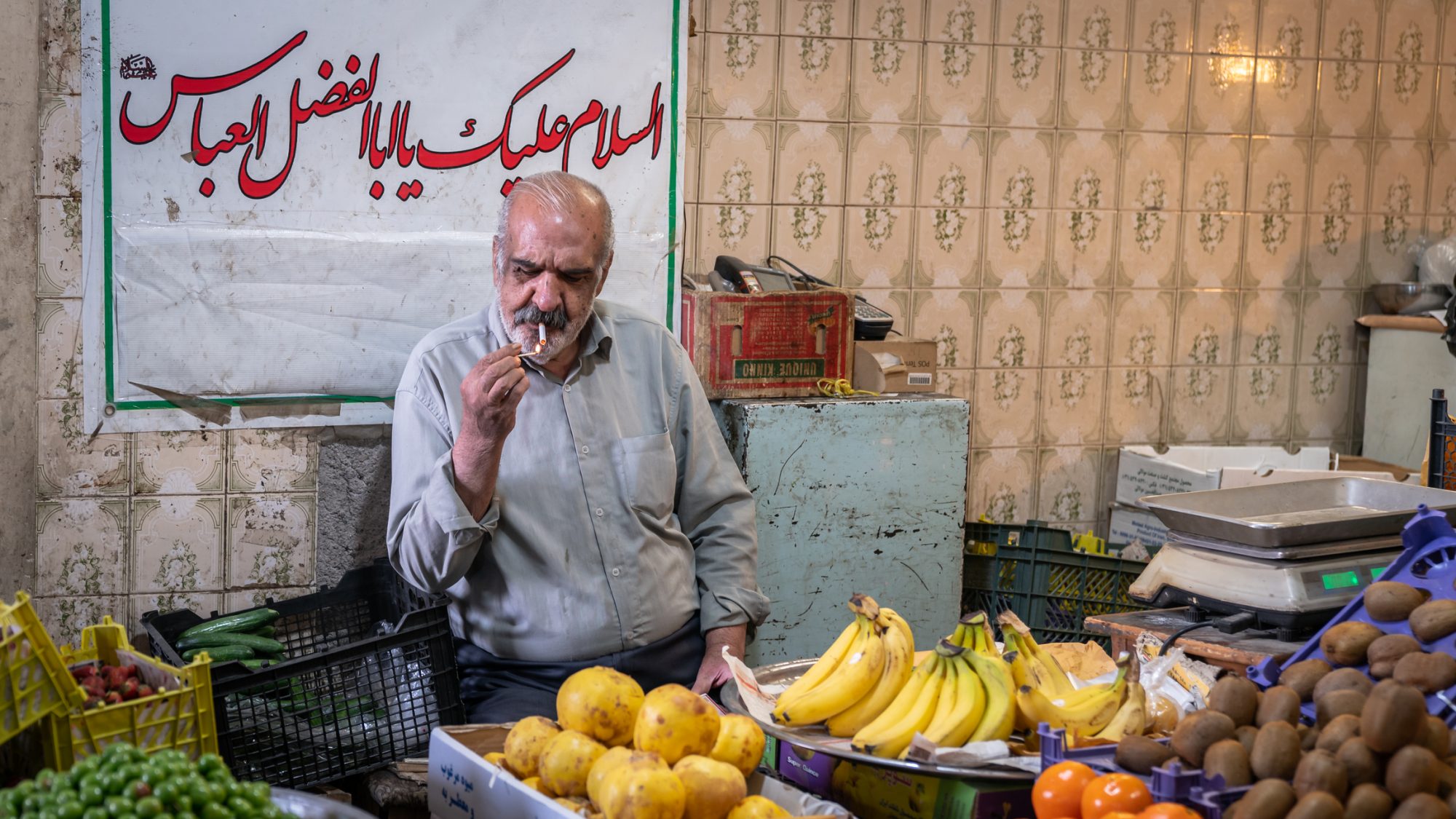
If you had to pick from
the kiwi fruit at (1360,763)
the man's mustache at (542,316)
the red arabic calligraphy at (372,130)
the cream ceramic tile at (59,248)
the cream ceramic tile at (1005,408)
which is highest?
the red arabic calligraphy at (372,130)

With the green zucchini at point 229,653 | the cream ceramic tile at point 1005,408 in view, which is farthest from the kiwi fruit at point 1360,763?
the cream ceramic tile at point 1005,408

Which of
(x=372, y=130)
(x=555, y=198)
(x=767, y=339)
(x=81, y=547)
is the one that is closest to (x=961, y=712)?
(x=555, y=198)

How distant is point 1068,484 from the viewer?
460 centimetres

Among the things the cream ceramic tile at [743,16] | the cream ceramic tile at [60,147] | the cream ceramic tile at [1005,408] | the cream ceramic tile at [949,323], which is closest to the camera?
the cream ceramic tile at [60,147]

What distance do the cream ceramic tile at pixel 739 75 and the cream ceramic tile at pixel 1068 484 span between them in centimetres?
164

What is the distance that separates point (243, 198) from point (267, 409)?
55cm

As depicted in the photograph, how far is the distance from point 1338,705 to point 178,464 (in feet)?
9.04

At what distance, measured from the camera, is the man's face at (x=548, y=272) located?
8.86 ft

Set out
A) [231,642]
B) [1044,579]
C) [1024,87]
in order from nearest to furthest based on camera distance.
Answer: [231,642]
[1044,579]
[1024,87]

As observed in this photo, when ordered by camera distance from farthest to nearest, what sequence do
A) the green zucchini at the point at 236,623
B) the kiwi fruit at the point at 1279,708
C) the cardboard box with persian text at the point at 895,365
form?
the cardboard box with persian text at the point at 895,365 < the green zucchini at the point at 236,623 < the kiwi fruit at the point at 1279,708

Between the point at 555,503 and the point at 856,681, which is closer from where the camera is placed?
the point at 856,681

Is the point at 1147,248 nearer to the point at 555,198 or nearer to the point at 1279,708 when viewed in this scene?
the point at 555,198

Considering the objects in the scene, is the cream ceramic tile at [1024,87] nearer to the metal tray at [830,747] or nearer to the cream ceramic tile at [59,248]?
the metal tray at [830,747]

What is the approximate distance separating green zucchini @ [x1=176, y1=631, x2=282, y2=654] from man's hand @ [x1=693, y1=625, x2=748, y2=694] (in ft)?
3.16
